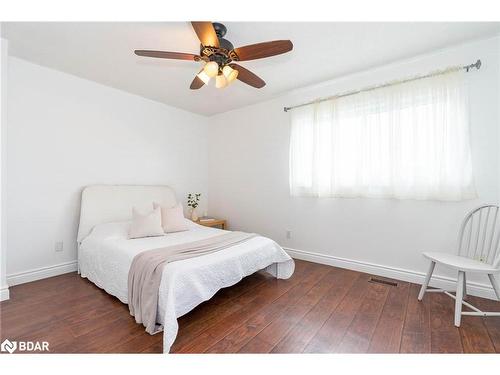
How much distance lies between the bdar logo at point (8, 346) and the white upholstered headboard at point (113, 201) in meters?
1.35

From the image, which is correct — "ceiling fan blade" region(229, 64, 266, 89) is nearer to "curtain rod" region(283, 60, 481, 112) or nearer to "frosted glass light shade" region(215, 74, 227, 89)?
"frosted glass light shade" region(215, 74, 227, 89)

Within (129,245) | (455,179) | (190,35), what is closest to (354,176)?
(455,179)

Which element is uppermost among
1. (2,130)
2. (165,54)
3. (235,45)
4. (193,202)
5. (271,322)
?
(235,45)

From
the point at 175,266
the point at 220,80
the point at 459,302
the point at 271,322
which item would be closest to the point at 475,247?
the point at 459,302

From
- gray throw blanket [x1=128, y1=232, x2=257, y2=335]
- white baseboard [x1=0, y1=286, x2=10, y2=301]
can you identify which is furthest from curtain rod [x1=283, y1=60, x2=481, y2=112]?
white baseboard [x1=0, y1=286, x2=10, y2=301]

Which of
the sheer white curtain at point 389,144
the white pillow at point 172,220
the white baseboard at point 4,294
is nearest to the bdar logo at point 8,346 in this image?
the white baseboard at point 4,294

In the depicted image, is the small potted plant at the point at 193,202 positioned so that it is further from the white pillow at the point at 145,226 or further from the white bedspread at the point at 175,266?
the white pillow at the point at 145,226

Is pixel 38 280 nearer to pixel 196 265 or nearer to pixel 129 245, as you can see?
pixel 129 245

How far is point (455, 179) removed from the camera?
2230 mm

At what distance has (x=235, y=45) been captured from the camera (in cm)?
218

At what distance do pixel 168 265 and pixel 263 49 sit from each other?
1845 millimetres

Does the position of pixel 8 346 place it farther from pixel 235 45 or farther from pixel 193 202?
pixel 235 45

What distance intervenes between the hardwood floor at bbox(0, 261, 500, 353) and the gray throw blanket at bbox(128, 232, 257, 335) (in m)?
0.11

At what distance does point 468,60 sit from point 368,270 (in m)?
2.50
